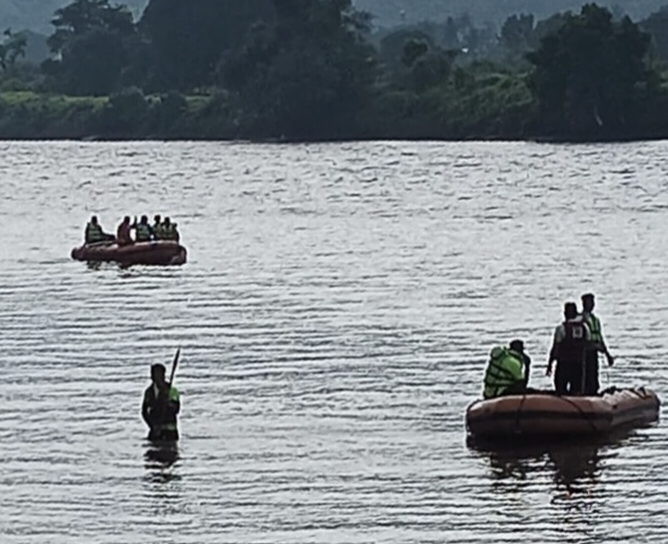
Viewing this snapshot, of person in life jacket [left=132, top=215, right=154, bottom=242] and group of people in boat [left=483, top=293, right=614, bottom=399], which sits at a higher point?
group of people in boat [left=483, top=293, right=614, bottom=399]

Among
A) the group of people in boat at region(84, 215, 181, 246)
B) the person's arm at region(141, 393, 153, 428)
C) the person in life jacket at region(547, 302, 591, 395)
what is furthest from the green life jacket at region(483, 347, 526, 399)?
the group of people in boat at region(84, 215, 181, 246)

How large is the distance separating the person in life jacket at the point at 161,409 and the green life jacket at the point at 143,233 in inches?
1404

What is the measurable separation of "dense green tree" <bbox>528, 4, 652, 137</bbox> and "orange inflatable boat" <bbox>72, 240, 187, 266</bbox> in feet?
326

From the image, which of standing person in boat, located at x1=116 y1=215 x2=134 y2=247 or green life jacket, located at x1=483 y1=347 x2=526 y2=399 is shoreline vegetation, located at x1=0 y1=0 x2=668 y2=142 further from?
green life jacket, located at x1=483 y1=347 x2=526 y2=399

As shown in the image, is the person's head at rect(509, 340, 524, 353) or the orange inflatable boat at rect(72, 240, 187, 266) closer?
the person's head at rect(509, 340, 524, 353)

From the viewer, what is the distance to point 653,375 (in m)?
41.9

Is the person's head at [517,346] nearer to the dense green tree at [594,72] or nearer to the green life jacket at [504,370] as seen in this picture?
the green life jacket at [504,370]

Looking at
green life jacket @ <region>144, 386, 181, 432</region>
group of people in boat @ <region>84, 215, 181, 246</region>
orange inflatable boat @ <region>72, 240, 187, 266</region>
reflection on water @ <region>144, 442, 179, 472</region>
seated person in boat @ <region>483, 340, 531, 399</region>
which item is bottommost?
orange inflatable boat @ <region>72, 240, 187, 266</region>

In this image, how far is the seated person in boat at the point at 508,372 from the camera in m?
34.0

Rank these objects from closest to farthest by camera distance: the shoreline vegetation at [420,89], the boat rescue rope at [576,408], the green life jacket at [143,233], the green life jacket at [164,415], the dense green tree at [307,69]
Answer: the boat rescue rope at [576,408] < the green life jacket at [164,415] < the green life jacket at [143,233] < the shoreline vegetation at [420,89] < the dense green tree at [307,69]

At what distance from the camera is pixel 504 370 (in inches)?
1342

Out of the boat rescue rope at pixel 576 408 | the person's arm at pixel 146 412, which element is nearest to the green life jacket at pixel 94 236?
the person's arm at pixel 146 412

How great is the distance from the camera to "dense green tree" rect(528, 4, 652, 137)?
6516 inches

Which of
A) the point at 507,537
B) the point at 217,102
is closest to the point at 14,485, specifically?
the point at 507,537
